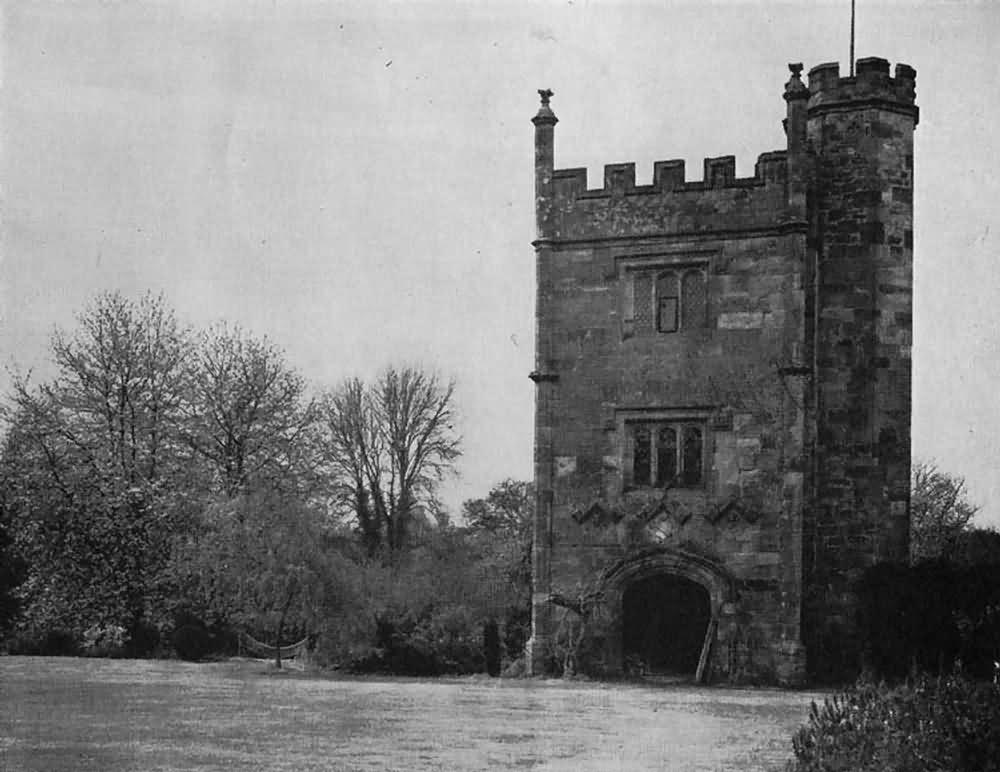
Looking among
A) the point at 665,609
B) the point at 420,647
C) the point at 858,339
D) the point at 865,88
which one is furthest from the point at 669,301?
the point at 420,647

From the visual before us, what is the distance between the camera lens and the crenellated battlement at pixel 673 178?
2759 cm

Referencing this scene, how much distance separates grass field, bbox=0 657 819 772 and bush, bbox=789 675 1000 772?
1.59m

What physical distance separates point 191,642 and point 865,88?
732 inches

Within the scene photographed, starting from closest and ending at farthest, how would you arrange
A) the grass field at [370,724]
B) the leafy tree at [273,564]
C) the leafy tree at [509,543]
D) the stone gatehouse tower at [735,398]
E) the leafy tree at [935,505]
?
the grass field at [370,724] → the stone gatehouse tower at [735,398] → the leafy tree at [273,564] → the leafy tree at [509,543] → the leafy tree at [935,505]

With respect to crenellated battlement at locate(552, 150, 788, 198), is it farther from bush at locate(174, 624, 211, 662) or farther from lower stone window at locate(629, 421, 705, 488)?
bush at locate(174, 624, 211, 662)

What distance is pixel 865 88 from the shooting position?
27.7 meters

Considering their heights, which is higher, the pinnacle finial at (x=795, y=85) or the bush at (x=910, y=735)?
the pinnacle finial at (x=795, y=85)

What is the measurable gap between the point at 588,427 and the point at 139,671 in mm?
9794

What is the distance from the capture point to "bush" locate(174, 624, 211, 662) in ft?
103

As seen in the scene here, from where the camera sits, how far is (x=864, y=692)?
14.1m

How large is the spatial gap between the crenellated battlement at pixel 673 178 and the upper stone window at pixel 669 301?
1.70m

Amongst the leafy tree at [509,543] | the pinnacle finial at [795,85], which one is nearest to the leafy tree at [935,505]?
the leafy tree at [509,543]

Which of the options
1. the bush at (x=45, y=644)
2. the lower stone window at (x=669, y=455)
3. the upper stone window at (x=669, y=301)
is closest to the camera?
the lower stone window at (x=669, y=455)

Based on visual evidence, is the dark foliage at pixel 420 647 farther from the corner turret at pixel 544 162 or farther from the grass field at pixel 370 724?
the corner turret at pixel 544 162
